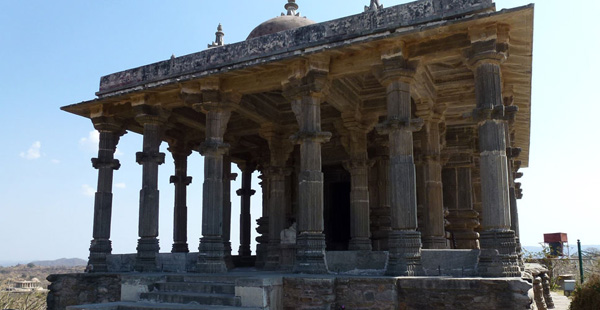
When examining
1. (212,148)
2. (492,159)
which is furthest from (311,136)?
(492,159)

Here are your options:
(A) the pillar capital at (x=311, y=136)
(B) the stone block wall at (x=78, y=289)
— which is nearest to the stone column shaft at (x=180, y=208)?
(B) the stone block wall at (x=78, y=289)

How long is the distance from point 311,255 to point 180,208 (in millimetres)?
7690

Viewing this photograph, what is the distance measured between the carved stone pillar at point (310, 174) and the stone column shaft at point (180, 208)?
7.11 metres

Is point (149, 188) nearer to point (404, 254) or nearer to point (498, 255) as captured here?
point (404, 254)

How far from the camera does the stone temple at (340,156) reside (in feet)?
29.9

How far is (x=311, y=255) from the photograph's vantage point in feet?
33.8

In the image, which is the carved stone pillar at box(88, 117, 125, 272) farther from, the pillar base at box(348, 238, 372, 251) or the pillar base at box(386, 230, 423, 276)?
the pillar base at box(386, 230, 423, 276)

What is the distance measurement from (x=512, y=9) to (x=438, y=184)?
5405 mm

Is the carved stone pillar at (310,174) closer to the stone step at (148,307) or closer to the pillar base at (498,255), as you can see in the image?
the stone step at (148,307)

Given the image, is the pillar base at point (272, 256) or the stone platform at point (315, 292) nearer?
the stone platform at point (315, 292)

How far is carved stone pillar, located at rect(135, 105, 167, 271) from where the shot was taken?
12961 millimetres

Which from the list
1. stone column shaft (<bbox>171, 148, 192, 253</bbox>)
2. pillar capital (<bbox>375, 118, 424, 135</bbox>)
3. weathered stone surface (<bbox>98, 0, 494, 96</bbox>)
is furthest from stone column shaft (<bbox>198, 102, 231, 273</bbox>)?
stone column shaft (<bbox>171, 148, 192, 253</bbox>)

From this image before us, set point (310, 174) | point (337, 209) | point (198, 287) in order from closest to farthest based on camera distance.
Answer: point (198, 287)
point (310, 174)
point (337, 209)

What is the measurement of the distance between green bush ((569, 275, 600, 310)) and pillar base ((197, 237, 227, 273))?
8.78 metres
